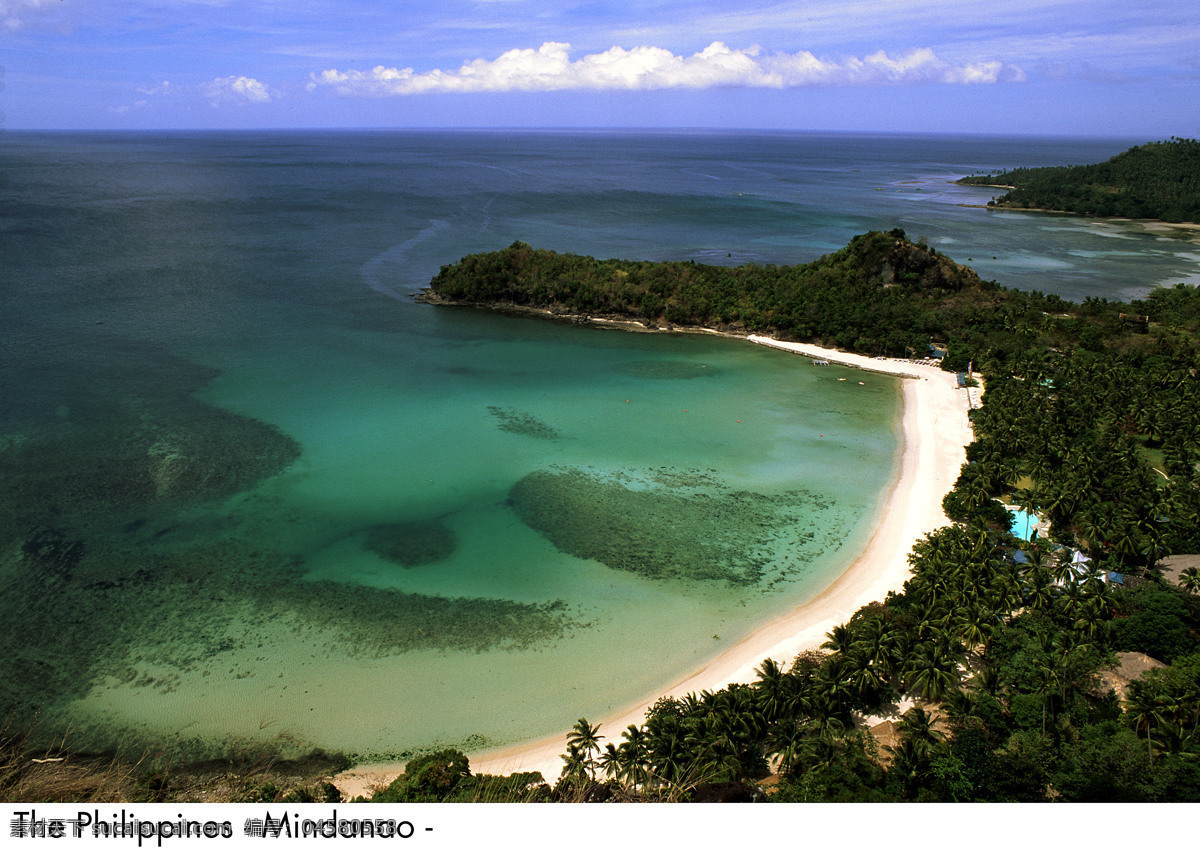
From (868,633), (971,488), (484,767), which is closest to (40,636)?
(484,767)

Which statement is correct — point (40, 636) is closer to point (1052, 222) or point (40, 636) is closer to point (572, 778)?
point (572, 778)

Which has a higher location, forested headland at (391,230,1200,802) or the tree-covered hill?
the tree-covered hill

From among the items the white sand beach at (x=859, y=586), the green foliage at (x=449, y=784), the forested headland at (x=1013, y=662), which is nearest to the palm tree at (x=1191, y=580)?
the forested headland at (x=1013, y=662)

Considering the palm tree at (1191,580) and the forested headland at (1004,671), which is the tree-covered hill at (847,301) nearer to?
the forested headland at (1004,671)

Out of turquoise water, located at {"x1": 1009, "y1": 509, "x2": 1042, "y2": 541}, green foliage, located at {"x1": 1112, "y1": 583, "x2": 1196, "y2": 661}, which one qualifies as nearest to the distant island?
turquoise water, located at {"x1": 1009, "y1": 509, "x2": 1042, "y2": 541}

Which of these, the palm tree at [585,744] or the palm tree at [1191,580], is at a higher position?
the palm tree at [1191,580]

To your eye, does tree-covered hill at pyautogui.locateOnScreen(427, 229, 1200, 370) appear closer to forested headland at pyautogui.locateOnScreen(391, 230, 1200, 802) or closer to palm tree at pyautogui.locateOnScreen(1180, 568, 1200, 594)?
forested headland at pyautogui.locateOnScreen(391, 230, 1200, 802)
